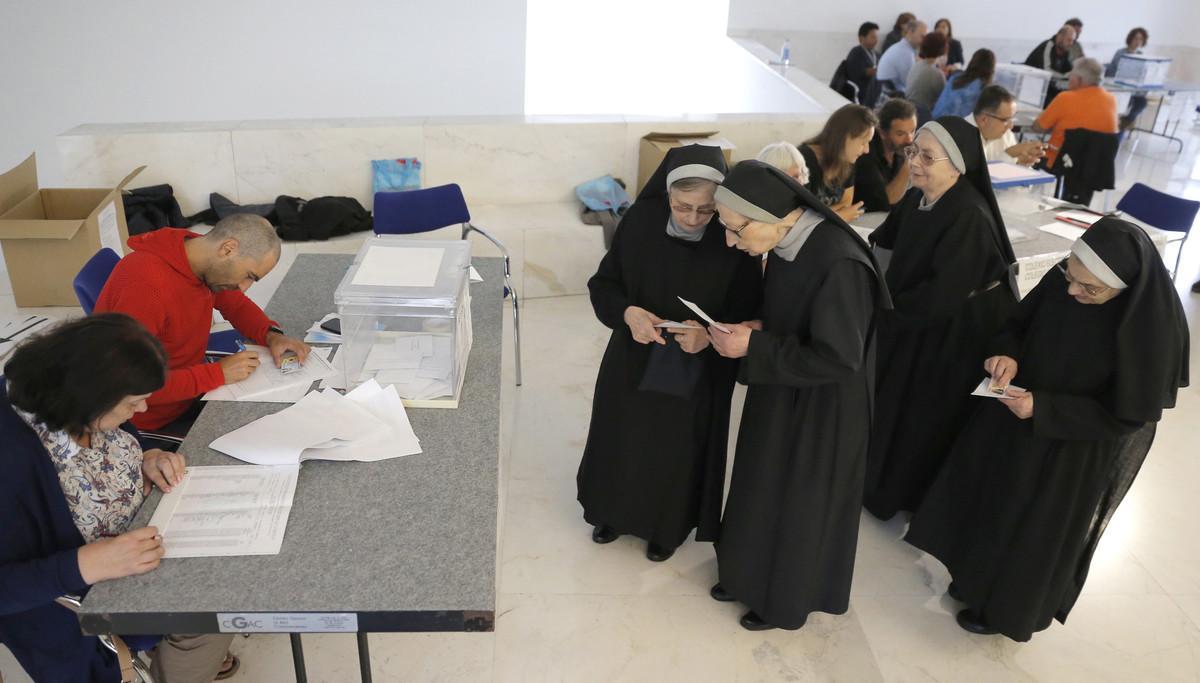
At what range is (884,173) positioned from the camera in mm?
4715

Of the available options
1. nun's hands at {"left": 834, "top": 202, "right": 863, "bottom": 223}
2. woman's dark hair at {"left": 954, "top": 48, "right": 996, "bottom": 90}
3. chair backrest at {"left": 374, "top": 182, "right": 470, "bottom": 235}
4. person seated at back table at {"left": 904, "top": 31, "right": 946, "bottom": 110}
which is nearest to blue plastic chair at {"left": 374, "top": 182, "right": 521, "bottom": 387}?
chair backrest at {"left": 374, "top": 182, "right": 470, "bottom": 235}

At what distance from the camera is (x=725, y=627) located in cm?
290

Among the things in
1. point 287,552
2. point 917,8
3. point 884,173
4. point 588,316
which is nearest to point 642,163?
point 588,316

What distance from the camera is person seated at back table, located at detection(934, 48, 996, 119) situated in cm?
677

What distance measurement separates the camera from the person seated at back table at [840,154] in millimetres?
4070

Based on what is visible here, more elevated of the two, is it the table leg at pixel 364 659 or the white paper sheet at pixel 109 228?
the white paper sheet at pixel 109 228

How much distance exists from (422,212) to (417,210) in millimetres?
26

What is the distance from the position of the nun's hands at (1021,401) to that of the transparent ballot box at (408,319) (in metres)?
1.64

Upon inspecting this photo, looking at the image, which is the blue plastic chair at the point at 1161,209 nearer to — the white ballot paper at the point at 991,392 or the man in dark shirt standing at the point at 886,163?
the man in dark shirt standing at the point at 886,163

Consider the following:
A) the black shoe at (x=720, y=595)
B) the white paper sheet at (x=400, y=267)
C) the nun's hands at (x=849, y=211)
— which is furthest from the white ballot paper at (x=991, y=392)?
the nun's hands at (x=849, y=211)

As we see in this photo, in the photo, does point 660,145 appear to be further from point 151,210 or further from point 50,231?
point 50,231

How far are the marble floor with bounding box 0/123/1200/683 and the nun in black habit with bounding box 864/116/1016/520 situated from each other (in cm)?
32

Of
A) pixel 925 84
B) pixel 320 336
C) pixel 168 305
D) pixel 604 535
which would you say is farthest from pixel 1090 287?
pixel 925 84

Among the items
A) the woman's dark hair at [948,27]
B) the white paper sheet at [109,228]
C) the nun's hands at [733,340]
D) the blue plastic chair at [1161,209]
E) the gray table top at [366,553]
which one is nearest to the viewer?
the gray table top at [366,553]
